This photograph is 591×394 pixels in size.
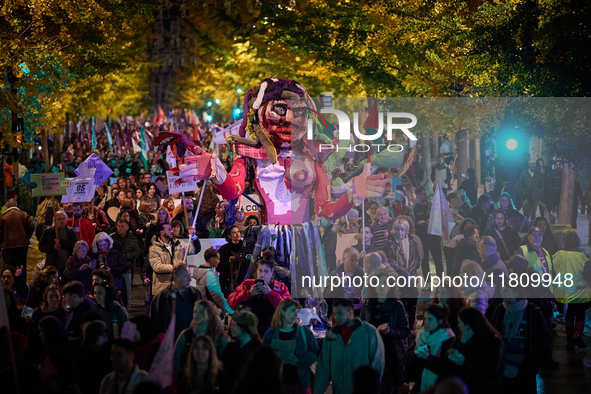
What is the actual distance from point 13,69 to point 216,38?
28.2m

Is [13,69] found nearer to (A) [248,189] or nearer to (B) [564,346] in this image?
(A) [248,189]

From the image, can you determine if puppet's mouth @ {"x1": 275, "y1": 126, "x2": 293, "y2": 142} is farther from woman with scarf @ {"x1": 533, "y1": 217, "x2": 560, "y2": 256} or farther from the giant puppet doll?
woman with scarf @ {"x1": 533, "y1": 217, "x2": 560, "y2": 256}

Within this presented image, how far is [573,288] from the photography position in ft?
32.9

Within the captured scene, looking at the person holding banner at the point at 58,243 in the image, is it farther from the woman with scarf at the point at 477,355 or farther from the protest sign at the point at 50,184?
the woman with scarf at the point at 477,355

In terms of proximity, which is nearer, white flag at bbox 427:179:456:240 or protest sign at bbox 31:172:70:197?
white flag at bbox 427:179:456:240

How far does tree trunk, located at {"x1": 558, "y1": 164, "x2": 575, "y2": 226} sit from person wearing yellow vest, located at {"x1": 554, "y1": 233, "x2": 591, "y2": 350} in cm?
808

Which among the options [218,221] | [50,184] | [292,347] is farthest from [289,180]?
[50,184]

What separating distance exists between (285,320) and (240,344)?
450 millimetres

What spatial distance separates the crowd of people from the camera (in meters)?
6.26

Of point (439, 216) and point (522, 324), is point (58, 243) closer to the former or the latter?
point (439, 216)

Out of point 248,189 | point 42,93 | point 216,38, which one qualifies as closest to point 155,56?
point 216,38

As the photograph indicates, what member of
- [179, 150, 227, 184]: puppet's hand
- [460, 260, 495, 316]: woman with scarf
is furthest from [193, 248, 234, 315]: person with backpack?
[460, 260, 495, 316]: woman with scarf

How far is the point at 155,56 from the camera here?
60.8m

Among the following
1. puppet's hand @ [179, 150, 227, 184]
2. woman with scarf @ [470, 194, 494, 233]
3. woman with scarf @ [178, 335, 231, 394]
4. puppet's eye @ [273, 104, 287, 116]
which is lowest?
woman with scarf @ [178, 335, 231, 394]
